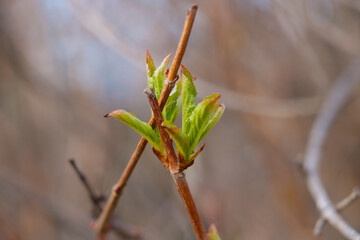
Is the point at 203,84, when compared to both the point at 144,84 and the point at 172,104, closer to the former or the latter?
the point at 144,84

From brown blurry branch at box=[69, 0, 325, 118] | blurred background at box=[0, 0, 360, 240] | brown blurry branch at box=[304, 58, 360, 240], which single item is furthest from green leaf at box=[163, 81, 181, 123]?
blurred background at box=[0, 0, 360, 240]

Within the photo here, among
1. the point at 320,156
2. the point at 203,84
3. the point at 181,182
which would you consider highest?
the point at 203,84

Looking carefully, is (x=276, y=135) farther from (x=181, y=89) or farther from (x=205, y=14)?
(x=181, y=89)

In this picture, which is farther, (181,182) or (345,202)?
(345,202)

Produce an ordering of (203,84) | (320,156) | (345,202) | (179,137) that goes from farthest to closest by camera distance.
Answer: (203,84)
(320,156)
(345,202)
(179,137)

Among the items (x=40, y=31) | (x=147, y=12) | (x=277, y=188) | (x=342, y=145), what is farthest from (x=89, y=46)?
(x=342, y=145)

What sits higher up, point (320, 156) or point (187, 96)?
point (320, 156)

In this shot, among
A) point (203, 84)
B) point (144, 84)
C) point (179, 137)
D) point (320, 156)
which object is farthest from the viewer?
point (144, 84)

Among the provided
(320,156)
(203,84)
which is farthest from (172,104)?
(203,84)

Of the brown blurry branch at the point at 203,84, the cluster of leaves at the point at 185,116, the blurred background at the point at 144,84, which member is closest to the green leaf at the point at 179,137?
the cluster of leaves at the point at 185,116
